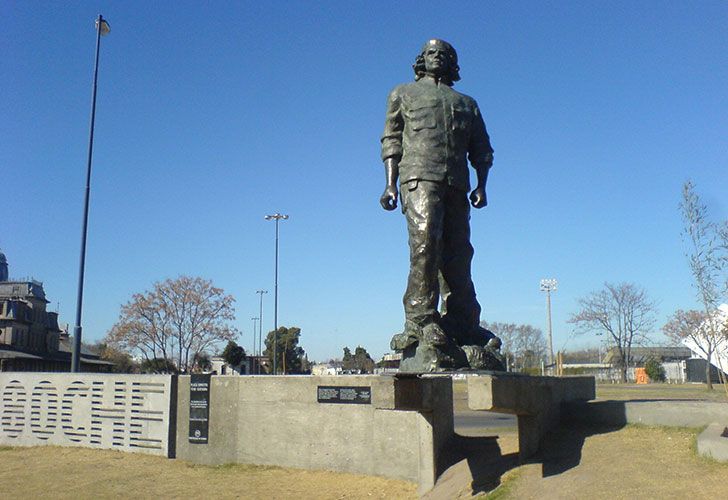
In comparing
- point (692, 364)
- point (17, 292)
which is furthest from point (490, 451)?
point (692, 364)

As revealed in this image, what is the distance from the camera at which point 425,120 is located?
23.4 ft

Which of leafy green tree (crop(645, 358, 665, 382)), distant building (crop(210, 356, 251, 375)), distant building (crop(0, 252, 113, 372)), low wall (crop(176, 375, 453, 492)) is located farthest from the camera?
leafy green tree (crop(645, 358, 665, 382))

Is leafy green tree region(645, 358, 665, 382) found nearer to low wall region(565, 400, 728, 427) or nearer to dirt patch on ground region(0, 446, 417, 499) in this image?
dirt patch on ground region(0, 446, 417, 499)

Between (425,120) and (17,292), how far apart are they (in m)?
60.1

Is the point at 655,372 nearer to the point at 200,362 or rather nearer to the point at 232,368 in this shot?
the point at 232,368

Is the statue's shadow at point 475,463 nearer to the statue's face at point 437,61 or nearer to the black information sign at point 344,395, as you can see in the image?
the black information sign at point 344,395

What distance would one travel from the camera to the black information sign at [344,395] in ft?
31.7

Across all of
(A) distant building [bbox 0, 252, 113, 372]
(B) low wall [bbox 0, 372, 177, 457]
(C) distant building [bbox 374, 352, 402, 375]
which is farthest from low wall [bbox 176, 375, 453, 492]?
(A) distant building [bbox 0, 252, 113, 372]

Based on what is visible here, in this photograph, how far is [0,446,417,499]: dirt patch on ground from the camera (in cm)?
892

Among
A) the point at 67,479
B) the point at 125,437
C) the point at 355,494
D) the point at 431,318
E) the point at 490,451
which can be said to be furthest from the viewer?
the point at 125,437

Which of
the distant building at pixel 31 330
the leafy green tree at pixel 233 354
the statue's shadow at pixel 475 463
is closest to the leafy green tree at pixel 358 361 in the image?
the leafy green tree at pixel 233 354

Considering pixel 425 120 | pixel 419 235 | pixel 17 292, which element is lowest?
pixel 419 235

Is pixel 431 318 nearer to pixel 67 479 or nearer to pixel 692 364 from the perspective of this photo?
pixel 67 479

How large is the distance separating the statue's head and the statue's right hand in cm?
143
